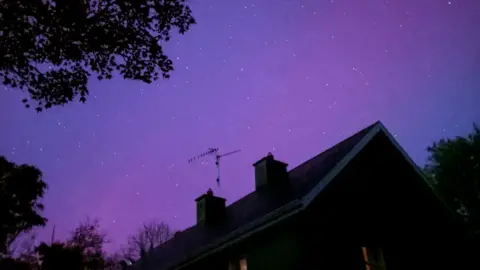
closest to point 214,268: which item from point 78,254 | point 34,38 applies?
point 78,254

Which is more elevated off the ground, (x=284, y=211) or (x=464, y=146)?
(x=464, y=146)

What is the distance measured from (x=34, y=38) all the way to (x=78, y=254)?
35.0 ft

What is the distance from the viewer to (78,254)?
1661 centimetres

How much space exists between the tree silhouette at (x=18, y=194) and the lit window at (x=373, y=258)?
18.5 m

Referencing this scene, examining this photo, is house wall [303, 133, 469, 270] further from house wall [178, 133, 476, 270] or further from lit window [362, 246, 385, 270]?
lit window [362, 246, 385, 270]

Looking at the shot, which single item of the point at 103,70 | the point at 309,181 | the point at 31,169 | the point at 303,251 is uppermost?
the point at 31,169

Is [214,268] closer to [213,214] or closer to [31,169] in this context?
[213,214]

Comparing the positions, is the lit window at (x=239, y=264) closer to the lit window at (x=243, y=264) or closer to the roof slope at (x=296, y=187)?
the lit window at (x=243, y=264)

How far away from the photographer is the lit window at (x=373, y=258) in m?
12.5

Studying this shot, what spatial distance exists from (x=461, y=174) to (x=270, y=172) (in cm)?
2196

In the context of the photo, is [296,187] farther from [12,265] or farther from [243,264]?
[12,265]

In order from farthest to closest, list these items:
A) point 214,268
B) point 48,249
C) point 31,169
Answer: point 31,169
point 48,249
point 214,268

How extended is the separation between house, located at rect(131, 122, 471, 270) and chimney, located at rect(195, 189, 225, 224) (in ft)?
11.9

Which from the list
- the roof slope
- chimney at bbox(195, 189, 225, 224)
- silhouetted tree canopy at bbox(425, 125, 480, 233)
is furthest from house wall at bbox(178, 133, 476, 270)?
silhouetted tree canopy at bbox(425, 125, 480, 233)
